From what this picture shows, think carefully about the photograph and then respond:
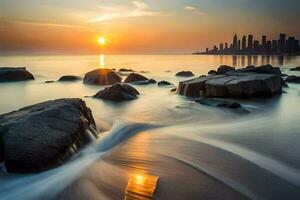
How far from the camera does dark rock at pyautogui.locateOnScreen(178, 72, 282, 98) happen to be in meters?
14.2

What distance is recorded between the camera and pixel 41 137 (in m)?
5.70

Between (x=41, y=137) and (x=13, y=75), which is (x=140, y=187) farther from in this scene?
(x=13, y=75)

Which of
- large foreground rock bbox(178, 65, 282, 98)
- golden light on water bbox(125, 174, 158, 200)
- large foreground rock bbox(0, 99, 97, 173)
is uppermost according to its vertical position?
large foreground rock bbox(178, 65, 282, 98)

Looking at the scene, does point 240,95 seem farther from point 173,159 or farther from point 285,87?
point 173,159

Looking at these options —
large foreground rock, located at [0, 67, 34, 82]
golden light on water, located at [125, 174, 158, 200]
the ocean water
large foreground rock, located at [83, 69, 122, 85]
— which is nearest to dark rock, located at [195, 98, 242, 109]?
the ocean water

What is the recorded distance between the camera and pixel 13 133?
18.9 feet

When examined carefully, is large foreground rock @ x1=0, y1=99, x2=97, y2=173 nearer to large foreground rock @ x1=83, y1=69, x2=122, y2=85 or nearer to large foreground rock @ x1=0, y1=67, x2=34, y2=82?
large foreground rock @ x1=83, y1=69, x2=122, y2=85

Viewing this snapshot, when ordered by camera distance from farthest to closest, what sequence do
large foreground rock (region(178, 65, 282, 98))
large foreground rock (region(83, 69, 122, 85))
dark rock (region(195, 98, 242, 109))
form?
large foreground rock (region(83, 69, 122, 85)) < large foreground rock (region(178, 65, 282, 98)) < dark rock (region(195, 98, 242, 109))

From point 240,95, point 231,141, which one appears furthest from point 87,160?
point 240,95

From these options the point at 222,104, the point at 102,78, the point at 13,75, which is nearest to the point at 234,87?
the point at 222,104

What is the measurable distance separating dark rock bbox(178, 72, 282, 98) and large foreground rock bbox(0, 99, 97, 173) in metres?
8.62

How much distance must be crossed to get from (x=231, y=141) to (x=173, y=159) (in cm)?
203

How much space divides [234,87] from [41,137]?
34.7 feet

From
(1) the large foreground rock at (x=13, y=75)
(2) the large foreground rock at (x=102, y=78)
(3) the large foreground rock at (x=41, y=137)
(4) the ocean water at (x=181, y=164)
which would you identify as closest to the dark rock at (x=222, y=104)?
(4) the ocean water at (x=181, y=164)
